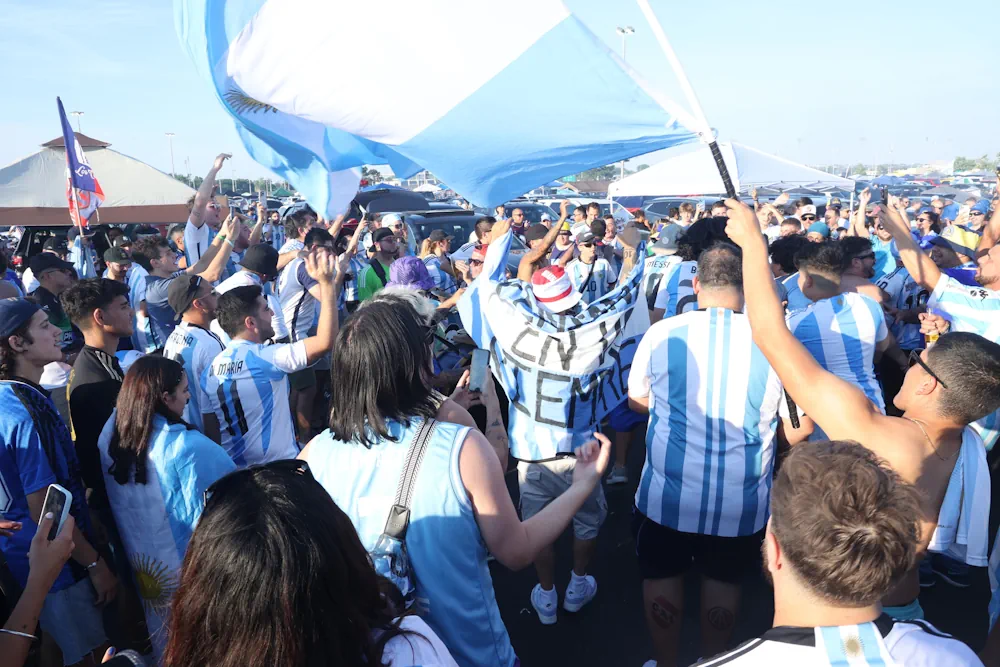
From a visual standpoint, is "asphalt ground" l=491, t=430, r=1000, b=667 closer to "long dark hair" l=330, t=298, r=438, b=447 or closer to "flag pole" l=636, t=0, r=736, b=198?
"long dark hair" l=330, t=298, r=438, b=447

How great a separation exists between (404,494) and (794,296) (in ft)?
11.4

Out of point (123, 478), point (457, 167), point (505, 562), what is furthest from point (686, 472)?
point (123, 478)

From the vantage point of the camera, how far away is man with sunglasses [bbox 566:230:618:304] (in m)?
5.82

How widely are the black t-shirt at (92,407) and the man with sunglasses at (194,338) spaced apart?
1.03 ft

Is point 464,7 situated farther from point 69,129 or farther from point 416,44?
point 69,129

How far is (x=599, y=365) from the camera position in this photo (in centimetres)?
313

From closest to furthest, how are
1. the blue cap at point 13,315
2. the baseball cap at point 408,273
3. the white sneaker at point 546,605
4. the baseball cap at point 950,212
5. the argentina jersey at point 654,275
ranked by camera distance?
the blue cap at point 13,315 → the white sneaker at point 546,605 → the argentina jersey at point 654,275 → the baseball cap at point 408,273 → the baseball cap at point 950,212

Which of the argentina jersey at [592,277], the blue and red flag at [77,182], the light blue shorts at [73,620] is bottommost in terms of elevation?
the light blue shorts at [73,620]

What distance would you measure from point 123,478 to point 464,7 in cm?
245

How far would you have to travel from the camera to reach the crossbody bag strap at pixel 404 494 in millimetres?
1740

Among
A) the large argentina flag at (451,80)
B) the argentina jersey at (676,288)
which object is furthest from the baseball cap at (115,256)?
the argentina jersey at (676,288)

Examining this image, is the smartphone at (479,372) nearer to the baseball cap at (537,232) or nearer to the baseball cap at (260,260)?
the baseball cap at (260,260)

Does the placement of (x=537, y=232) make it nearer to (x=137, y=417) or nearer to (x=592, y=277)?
(x=592, y=277)

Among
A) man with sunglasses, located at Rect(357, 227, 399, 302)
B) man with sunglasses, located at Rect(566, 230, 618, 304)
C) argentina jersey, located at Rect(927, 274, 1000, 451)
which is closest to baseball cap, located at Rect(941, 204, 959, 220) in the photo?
man with sunglasses, located at Rect(566, 230, 618, 304)
